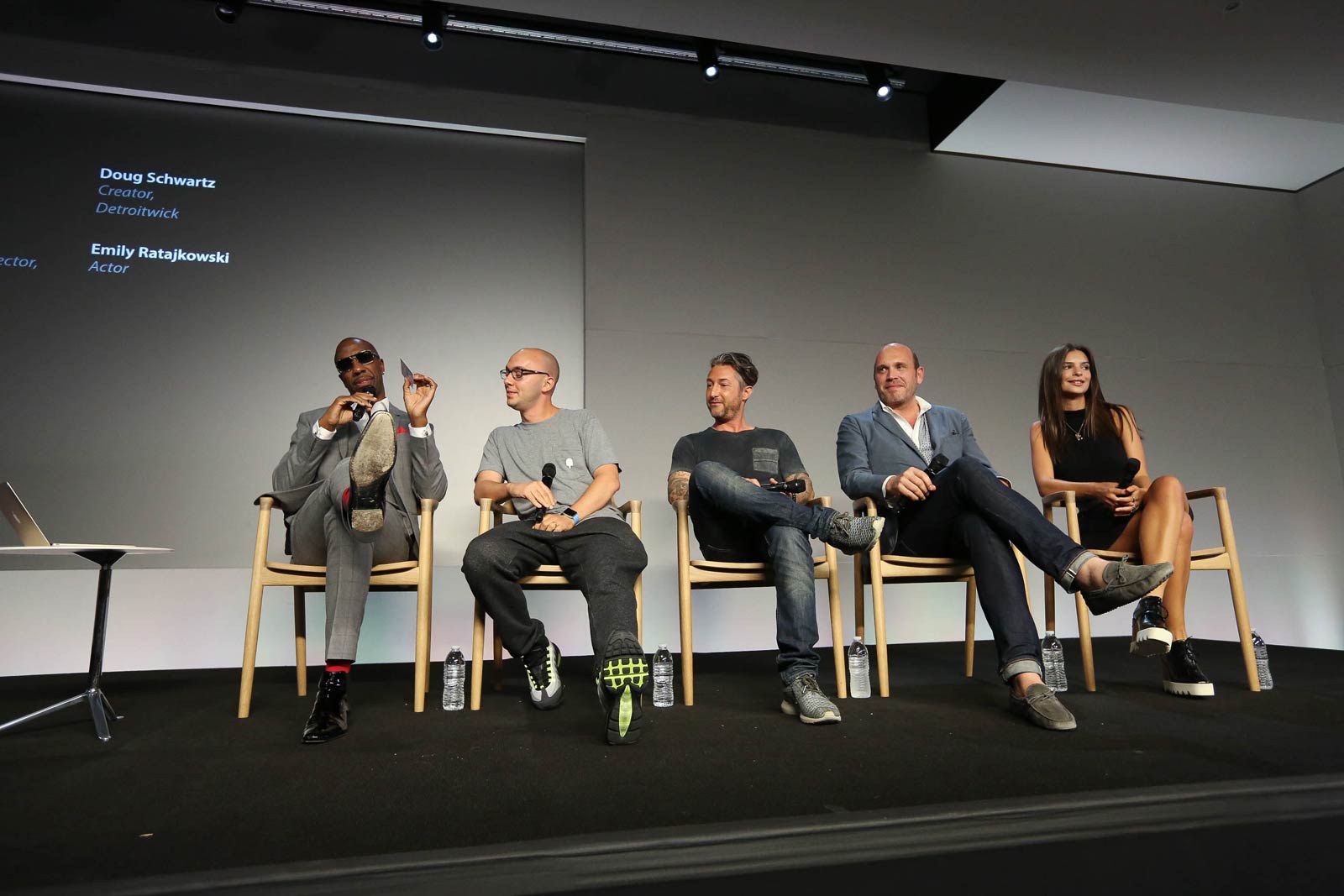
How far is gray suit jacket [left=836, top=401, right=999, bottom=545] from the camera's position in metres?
2.64

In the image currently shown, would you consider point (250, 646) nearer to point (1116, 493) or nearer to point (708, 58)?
point (1116, 493)

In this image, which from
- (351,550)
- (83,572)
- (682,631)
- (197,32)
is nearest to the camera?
(351,550)

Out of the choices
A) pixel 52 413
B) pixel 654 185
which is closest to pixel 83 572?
pixel 52 413

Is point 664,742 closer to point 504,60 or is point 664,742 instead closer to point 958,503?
point 958,503

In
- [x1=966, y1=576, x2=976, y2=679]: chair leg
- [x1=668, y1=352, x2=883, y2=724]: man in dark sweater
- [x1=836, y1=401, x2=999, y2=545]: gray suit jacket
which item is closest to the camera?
[x1=668, y1=352, x2=883, y2=724]: man in dark sweater

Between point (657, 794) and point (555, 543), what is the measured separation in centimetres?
107

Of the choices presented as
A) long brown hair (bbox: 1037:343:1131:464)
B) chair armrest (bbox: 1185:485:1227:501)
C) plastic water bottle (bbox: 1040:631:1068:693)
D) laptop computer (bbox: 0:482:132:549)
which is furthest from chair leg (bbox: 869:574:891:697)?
laptop computer (bbox: 0:482:132:549)

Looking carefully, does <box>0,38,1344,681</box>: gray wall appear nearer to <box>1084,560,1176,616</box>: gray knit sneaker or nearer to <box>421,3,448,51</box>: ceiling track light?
<box>421,3,448,51</box>: ceiling track light

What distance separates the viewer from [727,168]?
4.31 m

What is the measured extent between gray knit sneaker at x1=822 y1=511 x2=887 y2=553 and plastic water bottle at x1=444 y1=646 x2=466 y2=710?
3.80 ft

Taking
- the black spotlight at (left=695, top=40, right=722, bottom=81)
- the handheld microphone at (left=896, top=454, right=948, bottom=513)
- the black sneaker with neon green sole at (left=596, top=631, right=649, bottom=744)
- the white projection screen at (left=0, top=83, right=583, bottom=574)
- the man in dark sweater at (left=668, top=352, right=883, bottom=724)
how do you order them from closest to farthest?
the black sneaker with neon green sole at (left=596, top=631, right=649, bottom=744) < the man in dark sweater at (left=668, top=352, right=883, bottom=724) < the handheld microphone at (left=896, top=454, right=948, bottom=513) < the white projection screen at (left=0, top=83, right=583, bottom=574) < the black spotlight at (left=695, top=40, right=722, bottom=81)

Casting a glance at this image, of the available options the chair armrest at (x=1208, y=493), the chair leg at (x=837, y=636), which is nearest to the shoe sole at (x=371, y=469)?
the chair leg at (x=837, y=636)

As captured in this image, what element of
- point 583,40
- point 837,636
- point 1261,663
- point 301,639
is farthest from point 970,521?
point 583,40

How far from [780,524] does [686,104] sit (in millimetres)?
3017
